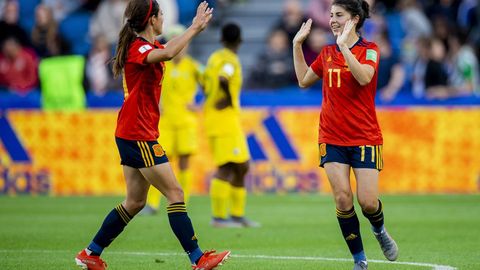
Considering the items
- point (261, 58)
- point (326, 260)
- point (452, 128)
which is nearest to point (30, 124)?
point (261, 58)

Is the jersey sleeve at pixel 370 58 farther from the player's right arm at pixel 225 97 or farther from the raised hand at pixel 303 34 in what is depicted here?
the player's right arm at pixel 225 97

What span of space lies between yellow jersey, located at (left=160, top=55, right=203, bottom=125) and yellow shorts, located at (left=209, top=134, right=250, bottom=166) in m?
1.58

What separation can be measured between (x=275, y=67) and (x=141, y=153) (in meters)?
12.5

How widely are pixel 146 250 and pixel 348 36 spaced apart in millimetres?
3600

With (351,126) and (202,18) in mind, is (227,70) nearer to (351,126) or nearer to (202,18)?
(351,126)

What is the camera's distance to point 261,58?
21438 millimetres

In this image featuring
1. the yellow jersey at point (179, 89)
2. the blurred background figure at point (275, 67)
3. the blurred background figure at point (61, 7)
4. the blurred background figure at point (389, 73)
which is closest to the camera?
the yellow jersey at point (179, 89)

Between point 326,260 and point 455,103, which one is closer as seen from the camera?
point 326,260

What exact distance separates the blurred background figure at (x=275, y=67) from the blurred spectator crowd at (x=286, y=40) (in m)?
0.02

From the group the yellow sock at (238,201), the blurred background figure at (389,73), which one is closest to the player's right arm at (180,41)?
the yellow sock at (238,201)

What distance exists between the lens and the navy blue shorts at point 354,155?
29.0 ft

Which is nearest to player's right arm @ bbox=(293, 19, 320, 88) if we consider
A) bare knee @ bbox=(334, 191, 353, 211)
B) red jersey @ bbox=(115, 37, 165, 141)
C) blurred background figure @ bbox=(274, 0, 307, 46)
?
bare knee @ bbox=(334, 191, 353, 211)

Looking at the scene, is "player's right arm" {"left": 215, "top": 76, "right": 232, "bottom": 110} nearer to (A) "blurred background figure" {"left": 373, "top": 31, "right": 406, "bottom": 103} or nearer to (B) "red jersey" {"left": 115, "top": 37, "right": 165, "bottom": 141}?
(B) "red jersey" {"left": 115, "top": 37, "right": 165, "bottom": 141}

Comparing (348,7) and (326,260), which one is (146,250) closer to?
(326,260)
